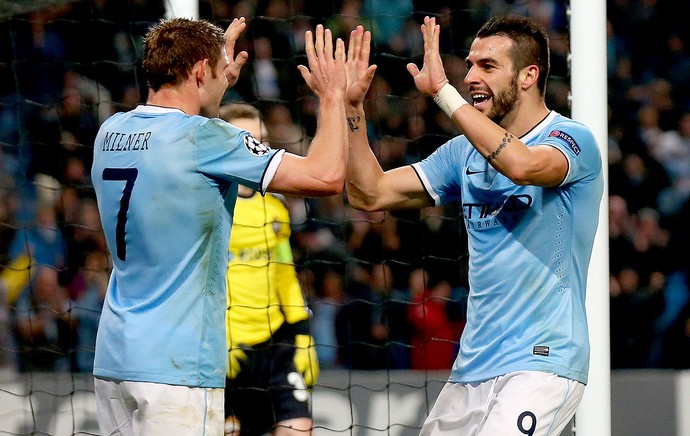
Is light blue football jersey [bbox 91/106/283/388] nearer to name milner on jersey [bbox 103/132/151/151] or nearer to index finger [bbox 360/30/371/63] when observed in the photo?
name milner on jersey [bbox 103/132/151/151]

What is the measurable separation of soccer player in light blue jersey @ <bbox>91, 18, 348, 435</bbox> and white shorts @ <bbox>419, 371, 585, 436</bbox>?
2.77ft

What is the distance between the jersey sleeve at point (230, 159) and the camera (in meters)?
3.26

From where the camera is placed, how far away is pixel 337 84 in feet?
11.4

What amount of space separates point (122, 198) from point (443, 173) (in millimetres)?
1262

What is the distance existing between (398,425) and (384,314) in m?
1.57

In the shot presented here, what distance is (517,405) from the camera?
3.44 metres

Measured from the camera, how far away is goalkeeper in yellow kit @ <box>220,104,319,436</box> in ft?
17.7

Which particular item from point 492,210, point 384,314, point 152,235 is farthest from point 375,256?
point 152,235

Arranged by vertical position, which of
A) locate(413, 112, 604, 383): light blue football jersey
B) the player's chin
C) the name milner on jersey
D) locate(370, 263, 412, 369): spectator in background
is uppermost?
the player's chin

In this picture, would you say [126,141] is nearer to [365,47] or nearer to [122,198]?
[122,198]

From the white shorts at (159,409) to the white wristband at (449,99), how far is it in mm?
1149

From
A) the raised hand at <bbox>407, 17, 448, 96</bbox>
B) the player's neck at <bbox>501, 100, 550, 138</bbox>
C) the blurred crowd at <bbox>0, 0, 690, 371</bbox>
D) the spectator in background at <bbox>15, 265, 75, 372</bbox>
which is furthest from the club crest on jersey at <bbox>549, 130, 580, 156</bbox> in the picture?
the spectator in background at <bbox>15, 265, 75, 372</bbox>

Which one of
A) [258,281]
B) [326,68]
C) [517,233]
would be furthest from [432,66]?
[258,281]

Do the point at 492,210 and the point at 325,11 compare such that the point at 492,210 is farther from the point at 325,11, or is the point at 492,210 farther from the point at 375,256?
the point at 325,11
